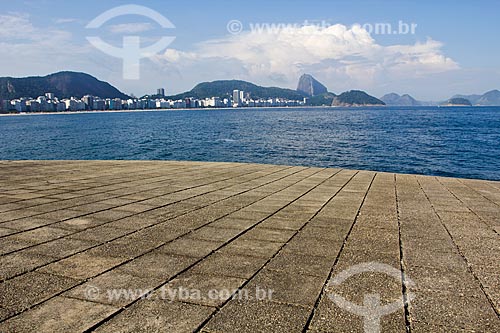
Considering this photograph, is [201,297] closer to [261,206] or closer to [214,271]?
[214,271]

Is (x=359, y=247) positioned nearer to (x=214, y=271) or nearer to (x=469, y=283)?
(x=469, y=283)

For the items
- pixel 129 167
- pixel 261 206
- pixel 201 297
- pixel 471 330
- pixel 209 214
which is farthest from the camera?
pixel 129 167

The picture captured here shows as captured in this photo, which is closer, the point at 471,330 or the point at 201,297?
the point at 471,330

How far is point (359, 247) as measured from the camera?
5.12m

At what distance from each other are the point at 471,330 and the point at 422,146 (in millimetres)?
43587

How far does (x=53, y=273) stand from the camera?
415 cm

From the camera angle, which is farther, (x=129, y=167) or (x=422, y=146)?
(x=422, y=146)

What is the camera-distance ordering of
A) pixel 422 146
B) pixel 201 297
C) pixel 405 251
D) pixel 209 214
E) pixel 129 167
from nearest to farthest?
pixel 201 297
pixel 405 251
pixel 209 214
pixel 129 167
pixel 422 146

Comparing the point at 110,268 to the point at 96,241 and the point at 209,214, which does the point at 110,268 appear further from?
the point at 209,214

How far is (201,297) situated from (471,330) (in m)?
2.31

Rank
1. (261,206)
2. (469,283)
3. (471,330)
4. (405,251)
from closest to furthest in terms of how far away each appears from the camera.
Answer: (471,330), (469,283), (405,251), (261,206)

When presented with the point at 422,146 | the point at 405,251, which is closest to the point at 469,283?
the point at 405,251

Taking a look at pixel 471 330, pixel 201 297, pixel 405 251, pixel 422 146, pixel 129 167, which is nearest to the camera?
pixel 471 330

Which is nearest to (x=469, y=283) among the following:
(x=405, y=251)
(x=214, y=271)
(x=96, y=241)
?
(x=405, y=251)
